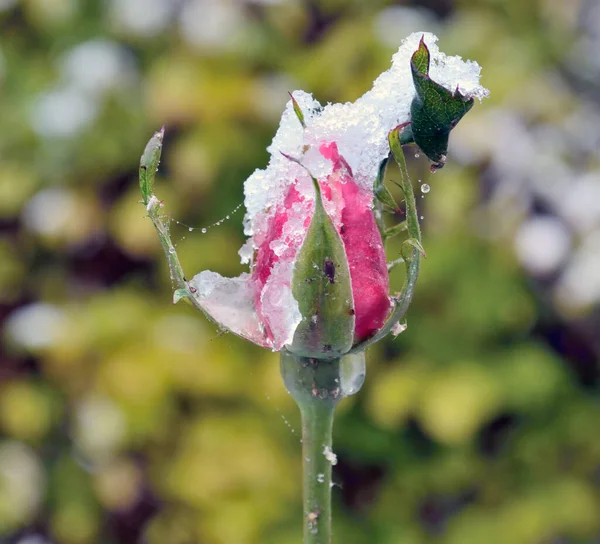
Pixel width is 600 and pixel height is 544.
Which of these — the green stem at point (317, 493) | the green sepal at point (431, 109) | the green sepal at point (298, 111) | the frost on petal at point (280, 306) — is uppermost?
the green sepal at point (298, 111)

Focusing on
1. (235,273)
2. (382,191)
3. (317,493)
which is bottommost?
(317,493)

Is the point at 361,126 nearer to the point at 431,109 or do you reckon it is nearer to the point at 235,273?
the point at 431,109

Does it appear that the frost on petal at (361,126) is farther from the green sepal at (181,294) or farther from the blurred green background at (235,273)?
the blurred green background at (235,273)

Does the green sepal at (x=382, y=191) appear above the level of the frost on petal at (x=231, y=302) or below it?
above

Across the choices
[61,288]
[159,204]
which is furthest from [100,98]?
[159,204]

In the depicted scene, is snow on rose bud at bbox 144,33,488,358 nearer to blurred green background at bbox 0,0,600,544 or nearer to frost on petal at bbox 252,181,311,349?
frost on petal at bbox 252,181,311,349

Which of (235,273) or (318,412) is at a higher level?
(235,273)

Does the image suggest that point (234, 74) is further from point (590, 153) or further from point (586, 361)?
point (586, 361)

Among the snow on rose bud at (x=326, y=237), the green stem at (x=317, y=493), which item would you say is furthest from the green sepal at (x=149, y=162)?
the green stem at (x=317, y=493)

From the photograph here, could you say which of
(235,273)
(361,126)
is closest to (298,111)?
(361,126)
